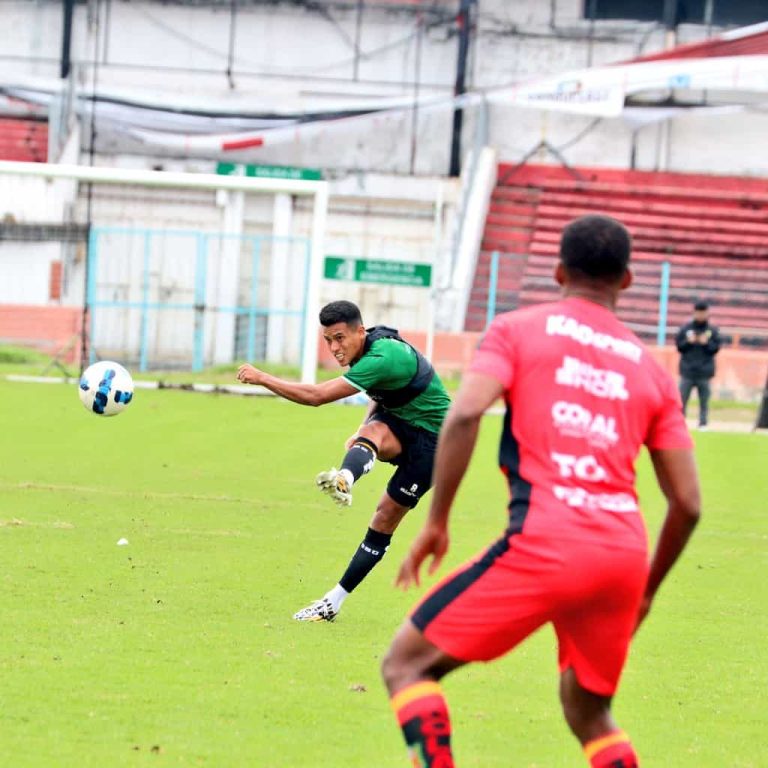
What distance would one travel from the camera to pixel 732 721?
21.8 feet

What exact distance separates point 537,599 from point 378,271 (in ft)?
72.4

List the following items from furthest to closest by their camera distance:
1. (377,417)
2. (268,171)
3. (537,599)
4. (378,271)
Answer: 1. (268,171)
2. (378,271)
3. (377,417)
4. (537,599)

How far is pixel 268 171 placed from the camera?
3506 cm

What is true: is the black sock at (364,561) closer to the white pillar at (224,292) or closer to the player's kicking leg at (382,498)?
the player's kicking leg at (382,498)

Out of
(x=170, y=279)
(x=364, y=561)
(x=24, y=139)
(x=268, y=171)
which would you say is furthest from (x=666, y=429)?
(x=24, y=139)

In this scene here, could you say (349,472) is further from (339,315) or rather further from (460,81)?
(460,81)

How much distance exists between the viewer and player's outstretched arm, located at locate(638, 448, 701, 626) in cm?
461

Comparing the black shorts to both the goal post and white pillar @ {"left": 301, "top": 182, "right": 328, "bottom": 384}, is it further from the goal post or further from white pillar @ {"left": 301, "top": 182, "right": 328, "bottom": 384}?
white pillar @ {"left": 301, "top": 182, "right": 328, "bottom": 384}

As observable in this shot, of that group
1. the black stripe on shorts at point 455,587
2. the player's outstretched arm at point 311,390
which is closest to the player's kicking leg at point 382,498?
the player's outstretched arm at point 311,390

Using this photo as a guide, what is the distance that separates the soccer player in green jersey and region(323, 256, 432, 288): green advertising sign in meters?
17.1

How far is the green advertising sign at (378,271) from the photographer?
26078 millimetres

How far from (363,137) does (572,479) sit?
104 ft

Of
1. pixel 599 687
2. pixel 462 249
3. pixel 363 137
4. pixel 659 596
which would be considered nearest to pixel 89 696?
pixel 599 687

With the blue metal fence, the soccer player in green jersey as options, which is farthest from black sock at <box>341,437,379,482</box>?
the blue metal fence
